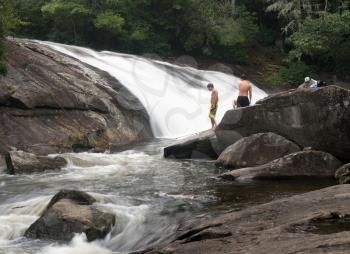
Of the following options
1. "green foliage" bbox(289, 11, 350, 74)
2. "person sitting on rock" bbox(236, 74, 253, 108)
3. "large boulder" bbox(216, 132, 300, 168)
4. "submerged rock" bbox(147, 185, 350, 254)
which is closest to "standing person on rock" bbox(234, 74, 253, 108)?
"person sitting on rock" bbox(236, 74, 253, 108)

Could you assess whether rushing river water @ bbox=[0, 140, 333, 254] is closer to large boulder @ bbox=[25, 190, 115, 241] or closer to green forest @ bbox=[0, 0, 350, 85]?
large boulder @ bbox=[25, 190, 115, 241]

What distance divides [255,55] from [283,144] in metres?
22.7

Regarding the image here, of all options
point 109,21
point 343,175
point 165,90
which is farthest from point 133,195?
point 109,21

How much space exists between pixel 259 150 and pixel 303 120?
50.4 inches

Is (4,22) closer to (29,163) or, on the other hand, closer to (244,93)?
(29,163)

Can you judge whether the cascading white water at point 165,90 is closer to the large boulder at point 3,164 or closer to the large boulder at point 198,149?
the large boulder at point 198,149

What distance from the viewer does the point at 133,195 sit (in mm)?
10133

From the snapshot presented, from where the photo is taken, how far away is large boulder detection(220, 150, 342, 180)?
10.9m

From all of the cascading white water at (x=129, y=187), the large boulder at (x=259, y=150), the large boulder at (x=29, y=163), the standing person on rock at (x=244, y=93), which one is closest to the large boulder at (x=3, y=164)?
the large boulder at (x=29, y=163)

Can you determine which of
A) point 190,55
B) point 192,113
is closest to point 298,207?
point 192,113

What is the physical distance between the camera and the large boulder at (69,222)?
8.03m

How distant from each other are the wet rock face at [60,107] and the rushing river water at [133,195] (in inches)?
70.2

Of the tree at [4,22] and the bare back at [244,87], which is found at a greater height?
the tree at [4,22]

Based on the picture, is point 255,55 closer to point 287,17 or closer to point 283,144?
point 287,17
